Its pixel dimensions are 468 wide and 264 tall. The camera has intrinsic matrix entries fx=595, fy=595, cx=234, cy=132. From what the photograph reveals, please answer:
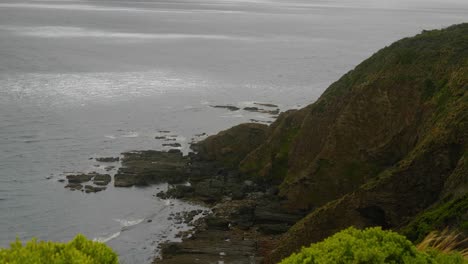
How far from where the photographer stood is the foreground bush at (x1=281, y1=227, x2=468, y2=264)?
551 inches

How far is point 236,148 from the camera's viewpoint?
6444 cm

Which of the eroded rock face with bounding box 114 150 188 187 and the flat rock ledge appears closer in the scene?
the flat rock ledge

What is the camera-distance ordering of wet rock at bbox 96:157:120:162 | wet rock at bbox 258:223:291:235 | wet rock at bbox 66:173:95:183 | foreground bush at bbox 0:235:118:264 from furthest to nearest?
wet rock at bbox 96:157:120:162, wet rock at bbox 66:173:95:183, wet rock at bbox 258:223:291:235, foreground bush at bbox 0:235:118:264


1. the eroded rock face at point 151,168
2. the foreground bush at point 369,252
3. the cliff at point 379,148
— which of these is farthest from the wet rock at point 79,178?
the foreground bush at point 369,252

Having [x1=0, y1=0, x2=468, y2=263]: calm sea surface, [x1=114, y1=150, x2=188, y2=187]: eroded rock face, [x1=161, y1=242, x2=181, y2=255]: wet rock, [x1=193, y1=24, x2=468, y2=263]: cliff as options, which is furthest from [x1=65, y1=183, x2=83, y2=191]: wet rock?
[x1=161, y1=242, x2=181, y2=255]: wet rock

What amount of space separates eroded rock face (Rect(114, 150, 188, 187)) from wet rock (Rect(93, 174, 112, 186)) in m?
0.79

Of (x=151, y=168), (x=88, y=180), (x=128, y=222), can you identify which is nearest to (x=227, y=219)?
(x=128, y=222)

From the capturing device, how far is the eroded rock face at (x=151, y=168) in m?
59.5

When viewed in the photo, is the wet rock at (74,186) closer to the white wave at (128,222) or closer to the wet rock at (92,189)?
the wet rock at (92,189)

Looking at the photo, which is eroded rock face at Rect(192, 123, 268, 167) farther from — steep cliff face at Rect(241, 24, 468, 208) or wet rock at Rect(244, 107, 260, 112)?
wet rock at Rect(244, 107, 260, 112)

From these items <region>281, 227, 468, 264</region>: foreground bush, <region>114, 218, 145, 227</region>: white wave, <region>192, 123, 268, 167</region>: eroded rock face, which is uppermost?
<region>281, 227, 468, 264</region>: foreground bush

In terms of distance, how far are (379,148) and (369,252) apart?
3471 cm

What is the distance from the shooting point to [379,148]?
4753 cm

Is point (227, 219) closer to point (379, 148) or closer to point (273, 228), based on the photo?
point (273, 228)
